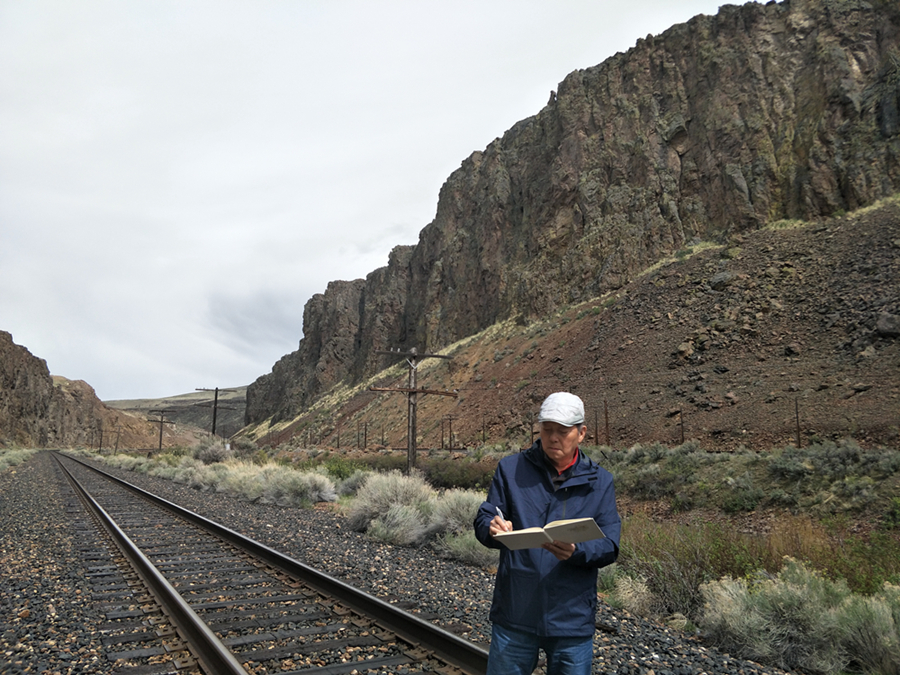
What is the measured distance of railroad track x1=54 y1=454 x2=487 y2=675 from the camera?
4.60 metres

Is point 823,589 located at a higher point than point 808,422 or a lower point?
lower

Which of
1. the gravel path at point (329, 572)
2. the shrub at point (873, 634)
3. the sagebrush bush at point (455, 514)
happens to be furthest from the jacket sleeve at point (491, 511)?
the sagebrush bush at point (455, 514)

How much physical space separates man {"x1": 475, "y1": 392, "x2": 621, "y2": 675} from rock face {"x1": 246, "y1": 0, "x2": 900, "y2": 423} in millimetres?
34983

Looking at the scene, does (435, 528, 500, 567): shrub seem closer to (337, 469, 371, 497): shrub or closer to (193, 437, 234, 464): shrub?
(337, 469, 371, 497): shrub

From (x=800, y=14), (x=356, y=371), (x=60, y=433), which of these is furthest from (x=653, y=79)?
(x=60, y=433)

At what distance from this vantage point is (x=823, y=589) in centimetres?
590

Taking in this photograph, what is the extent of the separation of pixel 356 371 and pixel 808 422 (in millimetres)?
80625

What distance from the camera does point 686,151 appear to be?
47.4 metres

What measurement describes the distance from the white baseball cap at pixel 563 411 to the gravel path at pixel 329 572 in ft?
9.92

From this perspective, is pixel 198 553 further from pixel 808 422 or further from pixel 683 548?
pixel 808 422

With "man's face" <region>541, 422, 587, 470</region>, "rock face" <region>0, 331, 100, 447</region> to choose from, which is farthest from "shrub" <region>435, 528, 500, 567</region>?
"rock face" <region>0, 331, 100, 447</region>

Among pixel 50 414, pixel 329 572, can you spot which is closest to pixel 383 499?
pixel 329 572

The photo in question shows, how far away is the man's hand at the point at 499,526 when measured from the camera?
8.31ft

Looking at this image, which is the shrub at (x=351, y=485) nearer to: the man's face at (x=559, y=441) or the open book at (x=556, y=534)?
the man's face at (x=559, y=441)
